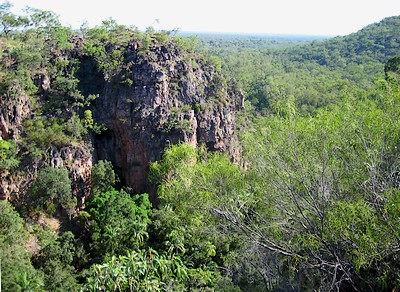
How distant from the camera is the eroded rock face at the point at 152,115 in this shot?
23.7 meters

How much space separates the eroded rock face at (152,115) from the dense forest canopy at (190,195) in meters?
0.69

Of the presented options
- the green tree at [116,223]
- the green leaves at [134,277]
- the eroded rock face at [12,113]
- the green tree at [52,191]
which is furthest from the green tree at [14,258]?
the eroded rock face at [12,113]

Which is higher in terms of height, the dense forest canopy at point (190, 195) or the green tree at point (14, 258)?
the dense forest canopy at point (190, 195)

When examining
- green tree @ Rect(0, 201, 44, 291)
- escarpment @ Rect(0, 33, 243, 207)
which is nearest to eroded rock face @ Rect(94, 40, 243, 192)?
escarpment @ Rect(0, 33, 243, 207)

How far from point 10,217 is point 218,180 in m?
9.70

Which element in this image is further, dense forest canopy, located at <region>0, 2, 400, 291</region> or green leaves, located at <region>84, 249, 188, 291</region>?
green leaves, located at <region>84, 249, 188, 291</region>

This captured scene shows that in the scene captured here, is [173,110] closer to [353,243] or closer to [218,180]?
[218,180]

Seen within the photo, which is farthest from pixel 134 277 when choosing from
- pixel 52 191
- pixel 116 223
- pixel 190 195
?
pixel 52 191

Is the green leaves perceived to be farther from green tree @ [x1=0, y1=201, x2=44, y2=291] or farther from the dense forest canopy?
green tree @ [x1=0, y1=201, x2=44, y2=291]

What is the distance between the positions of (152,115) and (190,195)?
40.6 feet

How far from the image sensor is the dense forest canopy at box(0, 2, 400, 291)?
806cm

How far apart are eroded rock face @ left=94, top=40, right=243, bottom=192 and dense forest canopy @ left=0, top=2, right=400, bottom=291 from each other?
0.69 m

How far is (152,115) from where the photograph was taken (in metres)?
23.9

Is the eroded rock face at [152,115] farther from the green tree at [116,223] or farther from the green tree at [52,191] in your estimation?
the green tree at [52,191]
